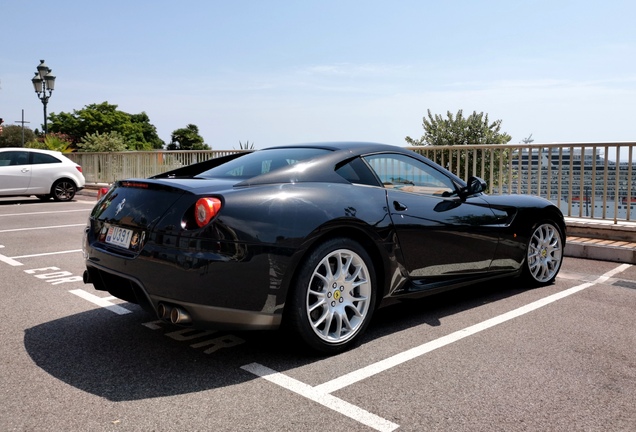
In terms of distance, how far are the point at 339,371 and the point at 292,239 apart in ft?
2.61

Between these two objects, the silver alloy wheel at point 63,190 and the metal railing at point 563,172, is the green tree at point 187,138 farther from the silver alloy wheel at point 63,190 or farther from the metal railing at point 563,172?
the metal railing at point 563,172

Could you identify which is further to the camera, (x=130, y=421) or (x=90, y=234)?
(x=90, y=234)

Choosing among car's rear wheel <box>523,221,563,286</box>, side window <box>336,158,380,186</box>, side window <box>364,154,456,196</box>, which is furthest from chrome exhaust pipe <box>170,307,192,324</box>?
car's rear wheel <box>523,221,563,286</box>

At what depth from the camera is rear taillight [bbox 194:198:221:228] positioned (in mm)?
3230

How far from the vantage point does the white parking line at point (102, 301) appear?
15.3 ft

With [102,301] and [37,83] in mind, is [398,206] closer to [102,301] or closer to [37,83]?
[102,301]

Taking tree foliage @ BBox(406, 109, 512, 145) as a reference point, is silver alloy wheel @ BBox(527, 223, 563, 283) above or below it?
below

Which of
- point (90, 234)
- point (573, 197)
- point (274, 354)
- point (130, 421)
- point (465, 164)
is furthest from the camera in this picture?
point (465, 164)

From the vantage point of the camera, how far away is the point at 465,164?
959 cm

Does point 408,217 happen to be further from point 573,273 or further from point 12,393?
point 573,273

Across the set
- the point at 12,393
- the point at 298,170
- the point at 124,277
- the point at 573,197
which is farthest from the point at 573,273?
the point at 12,393

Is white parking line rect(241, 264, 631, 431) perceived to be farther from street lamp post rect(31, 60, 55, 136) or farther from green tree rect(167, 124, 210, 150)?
green tree rect(167, 124, 210, 150)

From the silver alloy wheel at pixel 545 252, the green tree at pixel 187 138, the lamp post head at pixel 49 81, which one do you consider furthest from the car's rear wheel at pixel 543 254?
the green tree at pixel 187 138

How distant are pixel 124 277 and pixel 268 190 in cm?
98
